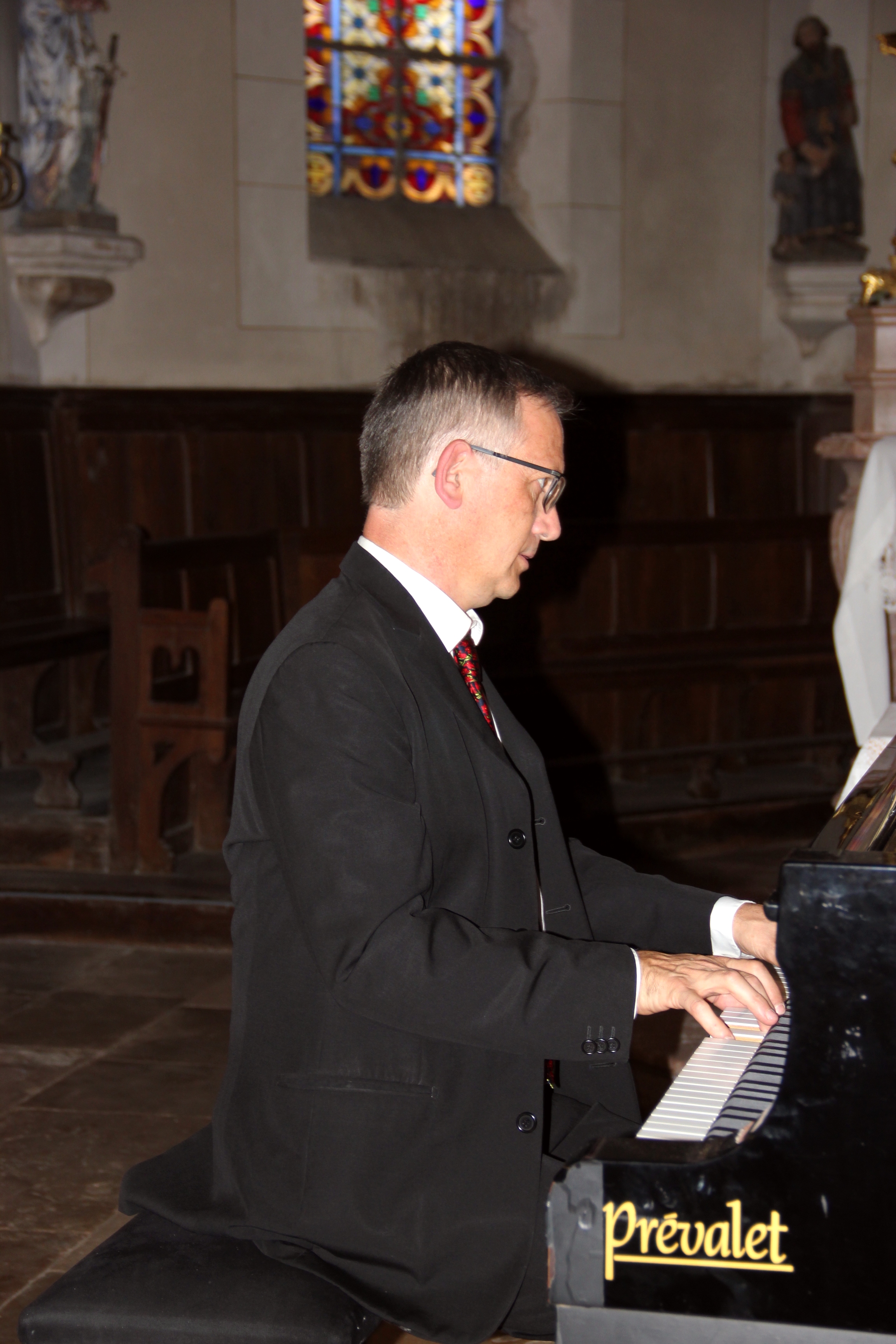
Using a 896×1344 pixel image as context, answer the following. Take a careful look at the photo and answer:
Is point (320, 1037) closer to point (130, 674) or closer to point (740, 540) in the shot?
point (130, 674)

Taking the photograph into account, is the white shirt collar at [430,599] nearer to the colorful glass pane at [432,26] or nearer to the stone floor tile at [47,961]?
the stone floor tile at [47,961]

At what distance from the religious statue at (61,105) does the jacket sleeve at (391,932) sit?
497 cm

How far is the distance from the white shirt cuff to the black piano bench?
596 millimetres

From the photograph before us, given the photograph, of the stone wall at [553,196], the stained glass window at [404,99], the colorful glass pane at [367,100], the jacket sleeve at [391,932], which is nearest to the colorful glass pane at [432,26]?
the stained glass window at [404,99]

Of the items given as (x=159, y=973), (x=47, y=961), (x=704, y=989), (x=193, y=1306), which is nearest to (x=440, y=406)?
(x=704, y=989)

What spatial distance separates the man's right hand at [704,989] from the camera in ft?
4.73

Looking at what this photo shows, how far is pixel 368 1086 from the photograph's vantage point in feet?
5.19

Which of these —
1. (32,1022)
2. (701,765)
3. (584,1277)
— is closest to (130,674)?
(32,1022)

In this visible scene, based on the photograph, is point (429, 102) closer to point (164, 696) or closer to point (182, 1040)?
point (164, 696)

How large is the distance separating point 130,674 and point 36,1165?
1817 mm

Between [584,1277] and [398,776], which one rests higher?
[398,776]

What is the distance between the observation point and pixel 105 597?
6.04 m

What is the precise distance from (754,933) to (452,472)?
2.06 feet

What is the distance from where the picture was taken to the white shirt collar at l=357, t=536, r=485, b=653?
170 cm
